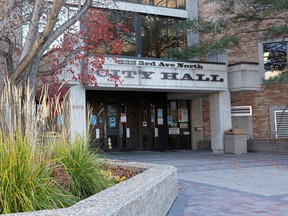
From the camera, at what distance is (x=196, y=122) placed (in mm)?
21469

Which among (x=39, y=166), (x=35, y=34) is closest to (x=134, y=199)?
(x=39, y=166)

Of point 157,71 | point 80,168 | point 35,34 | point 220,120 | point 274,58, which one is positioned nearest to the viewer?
point 80,168

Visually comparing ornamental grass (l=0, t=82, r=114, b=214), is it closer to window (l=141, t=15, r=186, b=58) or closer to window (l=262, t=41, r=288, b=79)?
window (l=141, t=15, r=186, b=58)

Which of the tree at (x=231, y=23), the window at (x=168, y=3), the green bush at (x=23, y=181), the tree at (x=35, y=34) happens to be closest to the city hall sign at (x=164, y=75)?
the tree at (x=231, y=23)

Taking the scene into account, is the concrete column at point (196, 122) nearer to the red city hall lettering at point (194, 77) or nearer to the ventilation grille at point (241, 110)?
Answer: the ventilation grille at point (241, 110)

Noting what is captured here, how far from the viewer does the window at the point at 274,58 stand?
1947 centimetres

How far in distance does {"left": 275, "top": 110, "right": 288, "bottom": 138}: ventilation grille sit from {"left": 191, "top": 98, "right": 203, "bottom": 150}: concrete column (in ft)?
13.5

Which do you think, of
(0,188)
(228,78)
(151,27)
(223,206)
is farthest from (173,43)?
(0,188)

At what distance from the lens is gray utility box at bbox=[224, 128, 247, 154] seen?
16984mm

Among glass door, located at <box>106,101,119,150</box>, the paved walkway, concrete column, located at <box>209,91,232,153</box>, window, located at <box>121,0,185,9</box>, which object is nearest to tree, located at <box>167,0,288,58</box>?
concrete column, located at <box>209,91,232,153</box>

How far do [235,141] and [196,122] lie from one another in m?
4.69

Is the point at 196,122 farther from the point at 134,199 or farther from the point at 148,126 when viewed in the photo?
the point at 134,199

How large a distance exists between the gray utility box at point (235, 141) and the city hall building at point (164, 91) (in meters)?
0.27

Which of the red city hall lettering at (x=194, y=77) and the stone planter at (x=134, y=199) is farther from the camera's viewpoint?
the red city hall lettering at (x=194, y=77)
